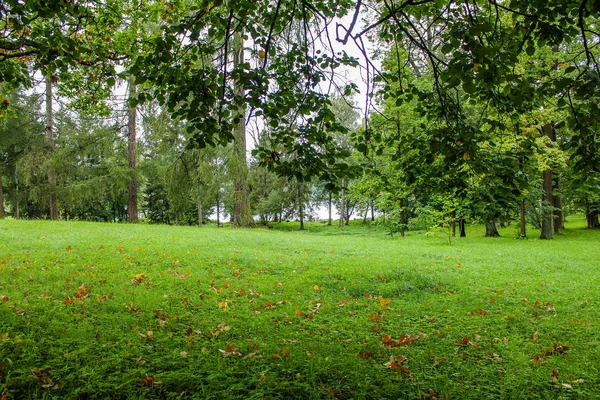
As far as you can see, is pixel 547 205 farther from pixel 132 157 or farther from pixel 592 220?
pixel 132 157

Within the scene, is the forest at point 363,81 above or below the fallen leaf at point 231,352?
above

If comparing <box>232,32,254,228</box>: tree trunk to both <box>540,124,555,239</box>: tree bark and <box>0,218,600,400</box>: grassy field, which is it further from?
<box>540,124,555,239</box>: tree bark

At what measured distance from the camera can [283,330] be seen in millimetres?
4012

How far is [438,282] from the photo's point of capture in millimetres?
6516

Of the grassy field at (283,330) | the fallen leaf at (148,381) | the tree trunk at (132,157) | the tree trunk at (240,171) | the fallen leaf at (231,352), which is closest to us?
the fallen leaf at (148,381)

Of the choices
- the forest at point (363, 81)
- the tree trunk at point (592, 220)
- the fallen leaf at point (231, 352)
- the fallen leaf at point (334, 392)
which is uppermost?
the forest at point (363, 81)

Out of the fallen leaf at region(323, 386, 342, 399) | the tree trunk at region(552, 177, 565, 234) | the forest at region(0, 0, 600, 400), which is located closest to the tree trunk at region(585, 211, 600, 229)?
the tree trunk at region(552, 177, 565, 234)

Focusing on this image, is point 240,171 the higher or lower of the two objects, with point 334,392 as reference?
higher

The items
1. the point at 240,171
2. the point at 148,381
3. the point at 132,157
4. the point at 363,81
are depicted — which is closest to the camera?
the point at 148,381

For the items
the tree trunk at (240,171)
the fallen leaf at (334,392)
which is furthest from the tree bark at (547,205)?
the fallen leaf at (334,392)

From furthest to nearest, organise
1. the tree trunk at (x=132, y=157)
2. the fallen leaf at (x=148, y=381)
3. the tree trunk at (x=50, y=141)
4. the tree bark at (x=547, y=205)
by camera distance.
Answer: the tree trunk at (x=50, y=141)
the tree trunk at (x=132, y=157)
the tree bark at (x=547, y=205)
the fallen leaf at (x=148, y=381)

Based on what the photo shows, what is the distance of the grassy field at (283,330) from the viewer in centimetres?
287

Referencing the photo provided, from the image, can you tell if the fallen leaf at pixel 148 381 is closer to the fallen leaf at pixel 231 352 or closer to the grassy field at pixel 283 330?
the grassy field at pixel 283 330

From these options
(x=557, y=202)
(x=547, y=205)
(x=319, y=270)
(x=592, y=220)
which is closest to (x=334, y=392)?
(x=319, y=270)
